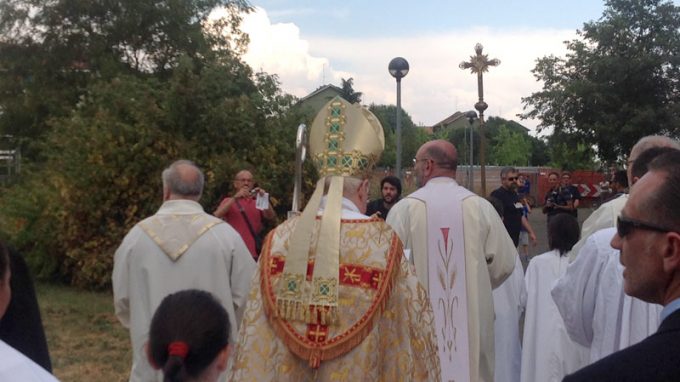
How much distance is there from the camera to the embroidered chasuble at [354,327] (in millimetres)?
4012

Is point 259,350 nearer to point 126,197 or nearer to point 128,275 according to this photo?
point 128,275

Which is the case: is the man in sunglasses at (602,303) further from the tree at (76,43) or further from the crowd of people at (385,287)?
the tree at (76,43)

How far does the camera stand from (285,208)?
12820 mm

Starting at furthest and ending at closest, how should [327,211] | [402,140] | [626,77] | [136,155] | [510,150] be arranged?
[510,150], [402,140], [626,77], [136,155], [327,211]

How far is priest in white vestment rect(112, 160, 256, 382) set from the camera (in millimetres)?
5512

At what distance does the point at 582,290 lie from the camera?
4.53m

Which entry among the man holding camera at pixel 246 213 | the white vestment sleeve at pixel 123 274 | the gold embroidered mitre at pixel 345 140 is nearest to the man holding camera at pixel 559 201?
the man holding camera at pixel 246 213

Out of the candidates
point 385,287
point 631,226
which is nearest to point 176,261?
point 385,287

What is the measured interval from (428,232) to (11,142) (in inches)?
1019

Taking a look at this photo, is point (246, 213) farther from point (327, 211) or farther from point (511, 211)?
point (511, 211)

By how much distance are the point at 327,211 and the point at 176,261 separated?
1.67 m

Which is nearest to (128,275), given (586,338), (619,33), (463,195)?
(463,195)

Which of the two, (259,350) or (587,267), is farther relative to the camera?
(587,267)

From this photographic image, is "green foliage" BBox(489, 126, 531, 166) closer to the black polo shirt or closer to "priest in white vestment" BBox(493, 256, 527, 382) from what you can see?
the black polo shirt
